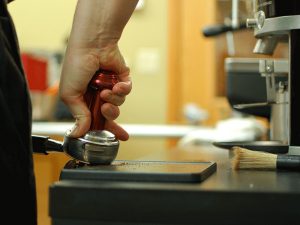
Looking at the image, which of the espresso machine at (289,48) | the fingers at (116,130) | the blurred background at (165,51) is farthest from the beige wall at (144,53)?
the fingers at (116,130)

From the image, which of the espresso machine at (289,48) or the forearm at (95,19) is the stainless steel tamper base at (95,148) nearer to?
the forearm at (95,19)

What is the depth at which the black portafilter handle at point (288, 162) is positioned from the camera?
74 cm

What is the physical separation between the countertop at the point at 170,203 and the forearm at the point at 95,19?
241mm

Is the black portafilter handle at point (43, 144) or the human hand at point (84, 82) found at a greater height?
the human hand at point (84, 82)

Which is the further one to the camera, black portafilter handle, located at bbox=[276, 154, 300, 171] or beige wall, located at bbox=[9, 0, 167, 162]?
beige wall, located at bbox=[9, 0, 167, 162]

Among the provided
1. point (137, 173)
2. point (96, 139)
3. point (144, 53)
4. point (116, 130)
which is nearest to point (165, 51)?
point (144, 53)

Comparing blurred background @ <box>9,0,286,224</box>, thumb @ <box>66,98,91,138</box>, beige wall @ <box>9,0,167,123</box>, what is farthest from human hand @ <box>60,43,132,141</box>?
beige wall @ <box>9,0,167,123</box>

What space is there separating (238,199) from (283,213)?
40mm

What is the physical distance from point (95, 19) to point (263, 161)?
0.27 m

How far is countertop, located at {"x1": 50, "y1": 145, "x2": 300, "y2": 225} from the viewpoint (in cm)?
53

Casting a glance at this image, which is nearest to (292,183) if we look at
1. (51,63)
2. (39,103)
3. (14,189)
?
(14,189)

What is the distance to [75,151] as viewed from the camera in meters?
0.71

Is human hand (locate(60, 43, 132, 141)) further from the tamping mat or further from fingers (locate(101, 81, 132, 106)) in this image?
the tamping mat

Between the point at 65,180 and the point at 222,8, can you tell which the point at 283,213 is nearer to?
the point at 65,180
